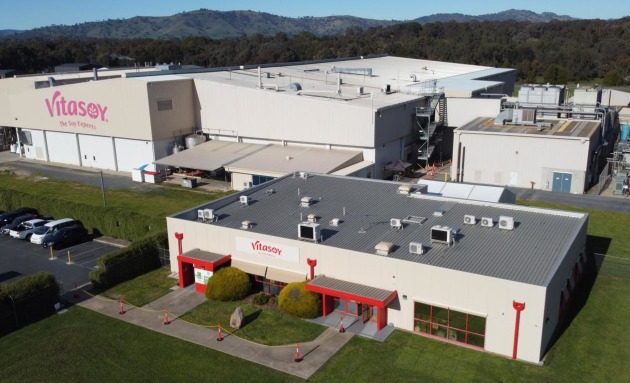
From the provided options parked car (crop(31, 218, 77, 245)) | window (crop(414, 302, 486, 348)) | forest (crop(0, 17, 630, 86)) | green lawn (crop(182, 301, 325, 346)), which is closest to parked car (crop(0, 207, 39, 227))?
parked car (crop(31, 218, 77, 245))

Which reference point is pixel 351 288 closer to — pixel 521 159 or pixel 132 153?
pixel 521 159

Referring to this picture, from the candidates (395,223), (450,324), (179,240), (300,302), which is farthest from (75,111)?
(450,324)

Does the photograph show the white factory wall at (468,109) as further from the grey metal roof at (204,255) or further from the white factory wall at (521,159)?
the grey metal roof at (204,255)

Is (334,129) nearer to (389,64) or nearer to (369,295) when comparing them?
(369,295)

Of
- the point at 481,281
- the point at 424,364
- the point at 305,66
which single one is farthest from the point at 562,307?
the point at 305,66

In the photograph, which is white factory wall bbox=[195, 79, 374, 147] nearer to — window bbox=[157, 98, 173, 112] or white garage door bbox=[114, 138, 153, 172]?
window bbox=[157, 98, 173, 112]
